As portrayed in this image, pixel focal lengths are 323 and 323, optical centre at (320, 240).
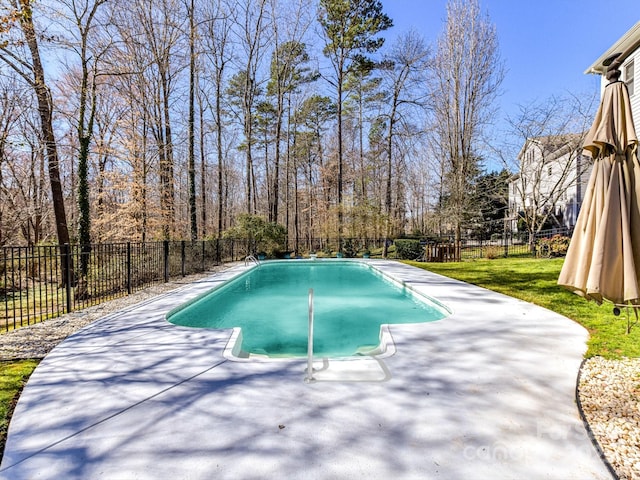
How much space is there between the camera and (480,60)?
48.8 ft

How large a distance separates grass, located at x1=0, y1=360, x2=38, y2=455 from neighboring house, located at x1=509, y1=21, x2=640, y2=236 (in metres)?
5.53

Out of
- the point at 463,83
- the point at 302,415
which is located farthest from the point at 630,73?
the point at 302,415

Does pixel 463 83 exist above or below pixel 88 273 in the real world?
above

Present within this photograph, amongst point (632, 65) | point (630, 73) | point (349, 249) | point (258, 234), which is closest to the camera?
point (632, 65)

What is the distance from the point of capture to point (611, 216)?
248cm

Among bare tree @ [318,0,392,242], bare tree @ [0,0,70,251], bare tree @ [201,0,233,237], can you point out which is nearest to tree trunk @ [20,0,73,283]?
bare tree @ [0,0,70,251]

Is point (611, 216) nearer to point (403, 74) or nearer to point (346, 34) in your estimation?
point (346, 34)

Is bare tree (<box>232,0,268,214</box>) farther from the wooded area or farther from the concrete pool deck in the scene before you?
the concrete pool deck

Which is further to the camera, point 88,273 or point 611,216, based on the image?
point 88,273

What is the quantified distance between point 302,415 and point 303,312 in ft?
16.3

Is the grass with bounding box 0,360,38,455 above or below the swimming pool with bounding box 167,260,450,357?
above

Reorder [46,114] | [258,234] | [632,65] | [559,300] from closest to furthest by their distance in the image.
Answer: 1. [559,300]
2. [46,114]
3. [632,65]
4. [258,234]

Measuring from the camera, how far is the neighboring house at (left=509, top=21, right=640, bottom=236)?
9.38 meters

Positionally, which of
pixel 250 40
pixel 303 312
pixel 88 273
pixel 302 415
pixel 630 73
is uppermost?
pixel 250 40
